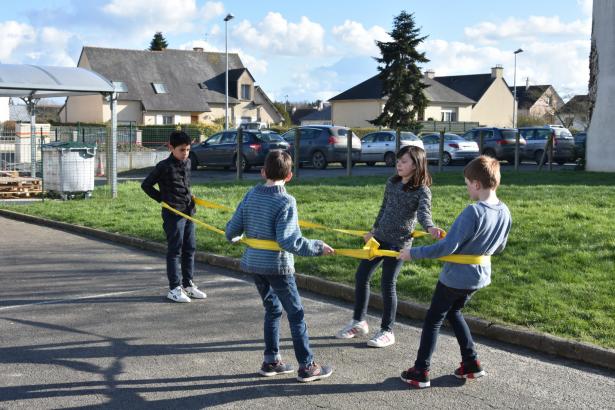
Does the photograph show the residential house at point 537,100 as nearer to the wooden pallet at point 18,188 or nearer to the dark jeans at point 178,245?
the wooden pallet at point 18,188

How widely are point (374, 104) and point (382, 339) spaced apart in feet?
200

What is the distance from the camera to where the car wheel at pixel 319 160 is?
28.1m

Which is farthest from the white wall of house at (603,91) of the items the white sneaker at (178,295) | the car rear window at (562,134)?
the white sneaker at (178,295)

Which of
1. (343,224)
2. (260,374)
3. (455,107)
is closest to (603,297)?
(260,374)

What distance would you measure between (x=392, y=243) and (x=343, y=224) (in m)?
5.86

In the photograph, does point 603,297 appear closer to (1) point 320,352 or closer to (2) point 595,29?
(1) point 320,352

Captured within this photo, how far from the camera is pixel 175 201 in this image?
25.5 feet

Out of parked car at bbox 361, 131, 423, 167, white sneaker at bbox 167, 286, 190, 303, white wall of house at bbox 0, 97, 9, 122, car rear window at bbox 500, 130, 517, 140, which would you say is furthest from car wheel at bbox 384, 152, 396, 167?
white sneaker at bbox 167, 286, 190, 303

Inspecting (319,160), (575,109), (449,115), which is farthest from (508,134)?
(449,115)

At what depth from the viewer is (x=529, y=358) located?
5973mm

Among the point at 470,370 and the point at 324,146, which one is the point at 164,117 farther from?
the point at 470,370

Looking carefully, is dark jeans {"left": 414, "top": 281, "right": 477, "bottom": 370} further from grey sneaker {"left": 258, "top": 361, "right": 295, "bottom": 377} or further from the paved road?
grey sneaker {"left": 258, "top": 361, "right": 295, "bottom": 377}

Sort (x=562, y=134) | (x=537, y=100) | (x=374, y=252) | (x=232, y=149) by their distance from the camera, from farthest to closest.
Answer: (x=537, y=100) → (x=562, y=134) → (x=232, y=149) → (x=374, y=252)

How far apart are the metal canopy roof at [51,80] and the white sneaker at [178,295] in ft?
36.1
